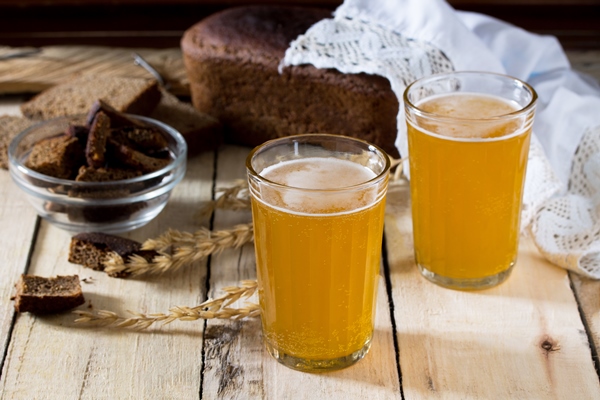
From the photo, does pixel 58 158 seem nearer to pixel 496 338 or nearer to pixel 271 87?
pixel 271 87

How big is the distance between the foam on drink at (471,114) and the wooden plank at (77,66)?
1197 mm

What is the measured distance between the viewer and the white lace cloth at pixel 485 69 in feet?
6.20

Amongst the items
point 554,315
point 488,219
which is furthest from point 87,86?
point 554,315

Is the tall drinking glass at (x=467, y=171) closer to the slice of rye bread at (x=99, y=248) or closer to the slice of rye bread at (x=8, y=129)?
the slice of rye bread at (x=99, y=248)

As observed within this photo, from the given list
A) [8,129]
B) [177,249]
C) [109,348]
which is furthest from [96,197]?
[8,129]

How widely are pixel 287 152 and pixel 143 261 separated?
49 cm

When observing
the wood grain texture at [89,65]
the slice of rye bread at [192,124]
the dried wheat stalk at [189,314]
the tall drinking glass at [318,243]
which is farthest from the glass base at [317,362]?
the wood grain texture at [89,65]

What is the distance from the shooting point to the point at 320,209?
1.31 meters

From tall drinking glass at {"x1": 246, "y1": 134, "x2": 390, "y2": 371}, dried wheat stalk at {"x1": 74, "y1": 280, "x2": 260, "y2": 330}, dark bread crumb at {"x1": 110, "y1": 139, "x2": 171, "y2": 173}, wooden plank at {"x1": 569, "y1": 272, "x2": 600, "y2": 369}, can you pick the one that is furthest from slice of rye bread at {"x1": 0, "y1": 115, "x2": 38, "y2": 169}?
wooden plank at {"x1": 569, "y1": 272, "x2": 600, "y2": 369}

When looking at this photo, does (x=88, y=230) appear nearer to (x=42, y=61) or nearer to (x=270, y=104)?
(x=270, y=104)

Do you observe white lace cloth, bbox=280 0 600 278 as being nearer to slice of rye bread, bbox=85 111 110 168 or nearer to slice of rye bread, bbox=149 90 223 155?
slice of rye bread, bbox=149 90 223 155

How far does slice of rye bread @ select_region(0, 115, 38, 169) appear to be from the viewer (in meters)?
2.23

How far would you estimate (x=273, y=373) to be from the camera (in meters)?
→ 1.49

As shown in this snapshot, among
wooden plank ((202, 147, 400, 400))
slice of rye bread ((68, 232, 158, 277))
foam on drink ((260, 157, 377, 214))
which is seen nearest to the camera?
foam on drink ((260, 157, 377, 214))
